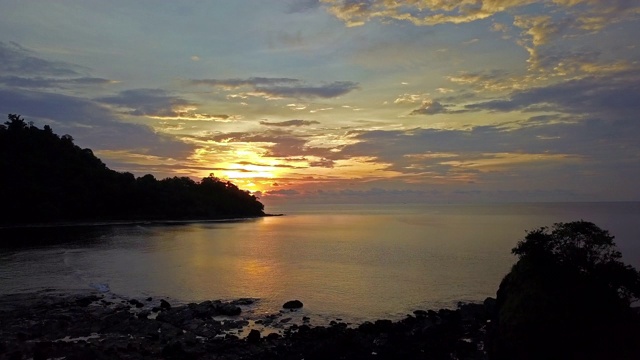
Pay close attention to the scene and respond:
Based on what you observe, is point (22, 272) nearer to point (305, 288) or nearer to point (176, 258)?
point (176, 258)

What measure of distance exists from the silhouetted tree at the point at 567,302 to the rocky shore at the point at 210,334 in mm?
2830

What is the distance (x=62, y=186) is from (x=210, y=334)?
421 ft

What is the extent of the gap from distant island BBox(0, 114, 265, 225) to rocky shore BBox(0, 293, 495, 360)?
98637mm

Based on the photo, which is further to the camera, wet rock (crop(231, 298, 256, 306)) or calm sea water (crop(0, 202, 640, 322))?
calm sea water (crop(0, 202, 640, 322))

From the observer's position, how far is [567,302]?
70.0ft

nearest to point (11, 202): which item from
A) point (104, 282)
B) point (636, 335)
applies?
point (104, 282)

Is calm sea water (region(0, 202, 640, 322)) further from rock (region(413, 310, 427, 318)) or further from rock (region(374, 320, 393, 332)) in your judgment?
rock (region(374, 320, 393, 332))

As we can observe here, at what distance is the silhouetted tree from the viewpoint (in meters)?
20.7

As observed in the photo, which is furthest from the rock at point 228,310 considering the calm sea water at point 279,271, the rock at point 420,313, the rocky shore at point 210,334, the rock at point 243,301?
the rock at point 420,313

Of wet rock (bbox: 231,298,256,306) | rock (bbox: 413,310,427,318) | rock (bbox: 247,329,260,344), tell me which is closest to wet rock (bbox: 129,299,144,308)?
wet rock (bbox: 231,298,256,306)

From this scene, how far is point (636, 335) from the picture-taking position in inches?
837

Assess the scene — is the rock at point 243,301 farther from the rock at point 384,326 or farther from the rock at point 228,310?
the rock at point 384,326

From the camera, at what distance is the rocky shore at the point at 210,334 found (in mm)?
22438

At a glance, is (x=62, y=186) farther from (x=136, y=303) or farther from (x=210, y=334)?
(x=210, y=334)
